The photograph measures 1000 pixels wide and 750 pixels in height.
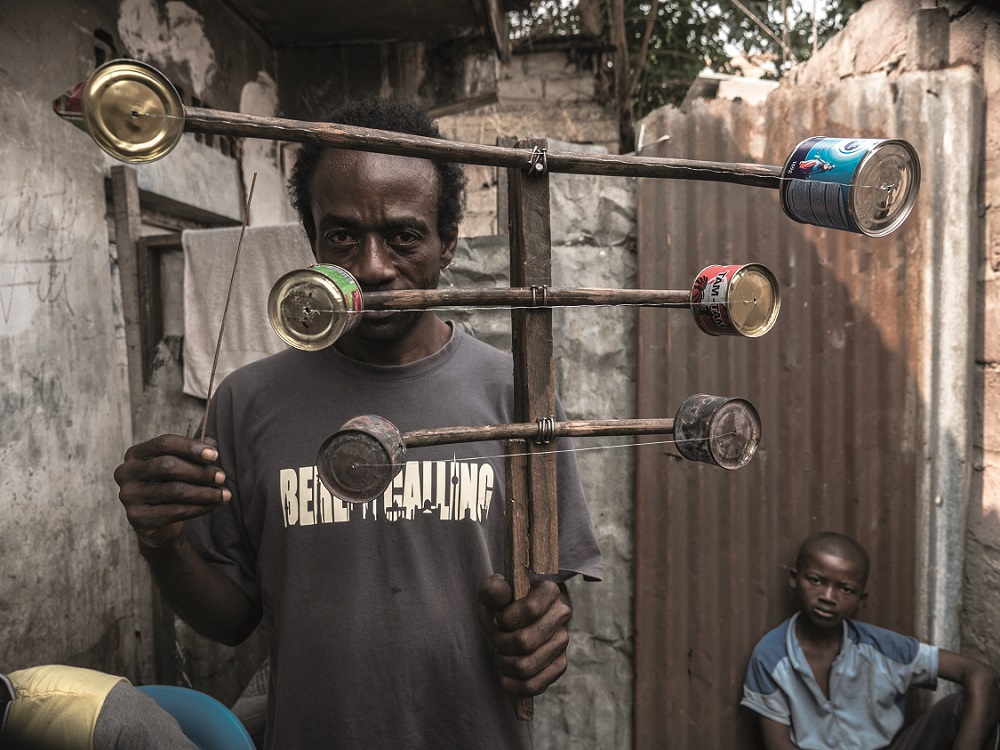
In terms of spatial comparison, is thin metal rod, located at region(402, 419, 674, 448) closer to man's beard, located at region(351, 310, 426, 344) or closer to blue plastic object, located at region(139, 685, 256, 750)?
man's beard, located at region(351, 310, 426, 344)

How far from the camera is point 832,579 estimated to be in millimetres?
2447

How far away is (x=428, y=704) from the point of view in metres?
1.45

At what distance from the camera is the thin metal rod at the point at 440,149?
3.02ft

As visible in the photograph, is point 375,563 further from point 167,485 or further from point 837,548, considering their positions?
point 837,548

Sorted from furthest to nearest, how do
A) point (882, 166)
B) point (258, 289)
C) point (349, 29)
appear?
1. point (349, 29)
2. point (258, 289)
3. point (882, 166)

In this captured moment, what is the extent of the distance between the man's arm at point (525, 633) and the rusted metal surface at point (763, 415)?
4.50 feet

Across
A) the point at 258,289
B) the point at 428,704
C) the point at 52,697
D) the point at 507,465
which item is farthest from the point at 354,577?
the point at 258,289

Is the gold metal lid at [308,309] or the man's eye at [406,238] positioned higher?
the man's eye at [406,238]

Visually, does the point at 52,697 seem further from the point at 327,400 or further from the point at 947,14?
the point at 947,14

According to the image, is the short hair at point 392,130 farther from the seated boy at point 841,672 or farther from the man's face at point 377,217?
the seated boy at point 841,672

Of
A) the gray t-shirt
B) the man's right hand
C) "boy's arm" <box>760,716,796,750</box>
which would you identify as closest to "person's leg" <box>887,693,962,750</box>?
"boy's arm" <box>760,716,796,750</box>

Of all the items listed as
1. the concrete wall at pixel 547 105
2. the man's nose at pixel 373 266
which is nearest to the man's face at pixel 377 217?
the man's nose at pixel 373 266

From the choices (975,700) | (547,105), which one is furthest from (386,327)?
(547,105)

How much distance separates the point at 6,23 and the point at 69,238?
851 mm
